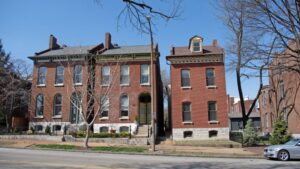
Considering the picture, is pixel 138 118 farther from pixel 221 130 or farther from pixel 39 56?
pixel 39 56

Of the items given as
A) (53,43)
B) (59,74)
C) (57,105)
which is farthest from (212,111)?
(53,43)

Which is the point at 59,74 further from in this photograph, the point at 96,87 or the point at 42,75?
the point at 96,87

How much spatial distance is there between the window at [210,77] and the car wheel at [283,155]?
45.9ft

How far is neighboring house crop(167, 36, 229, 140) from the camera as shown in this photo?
3117 cm

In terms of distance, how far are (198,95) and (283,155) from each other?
13874 millimetres

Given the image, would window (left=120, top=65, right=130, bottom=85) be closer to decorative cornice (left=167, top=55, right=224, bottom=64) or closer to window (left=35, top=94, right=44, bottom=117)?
decorative cornice (left=167, top=55, right=224, bottom=64)

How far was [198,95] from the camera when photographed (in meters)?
31.8

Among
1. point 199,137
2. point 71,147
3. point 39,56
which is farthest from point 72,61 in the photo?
point 199,137

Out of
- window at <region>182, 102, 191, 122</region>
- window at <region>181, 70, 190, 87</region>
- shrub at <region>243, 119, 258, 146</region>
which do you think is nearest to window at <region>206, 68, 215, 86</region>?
window at <region>181, 70, 190, 87</region>

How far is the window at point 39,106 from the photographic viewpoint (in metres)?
34.8

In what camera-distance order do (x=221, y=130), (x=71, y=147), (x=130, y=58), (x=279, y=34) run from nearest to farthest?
(x=279, y=34) → (x=71, y=147) → (x=221, y=130) → (x=130, y=58)

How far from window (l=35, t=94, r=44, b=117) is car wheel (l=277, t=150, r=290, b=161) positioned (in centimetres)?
2546

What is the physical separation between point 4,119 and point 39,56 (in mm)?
8811

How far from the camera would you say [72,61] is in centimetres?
3419
